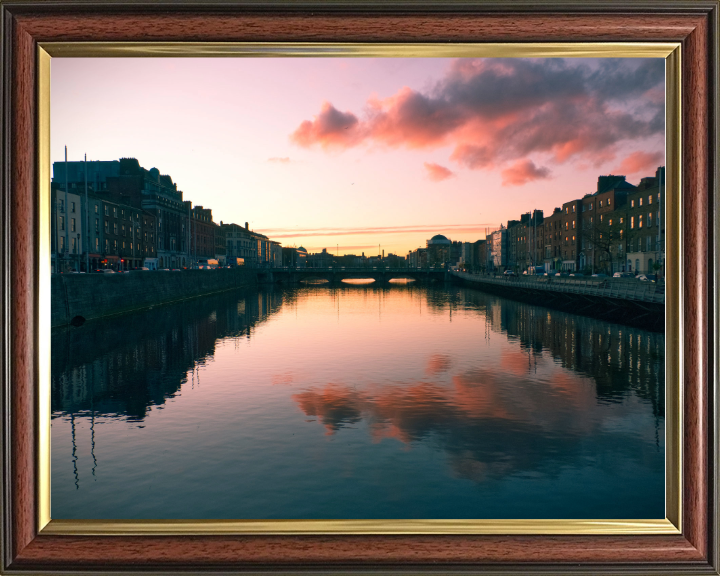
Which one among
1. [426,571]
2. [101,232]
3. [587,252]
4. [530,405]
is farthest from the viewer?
[587,252]

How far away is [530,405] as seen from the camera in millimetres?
20266

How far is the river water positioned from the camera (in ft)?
37.4

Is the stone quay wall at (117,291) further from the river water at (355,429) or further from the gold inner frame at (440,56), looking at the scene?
the gold inner frame at (440,56)

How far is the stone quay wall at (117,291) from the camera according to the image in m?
39.0

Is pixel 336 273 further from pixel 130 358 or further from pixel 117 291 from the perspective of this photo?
pixel 130 358

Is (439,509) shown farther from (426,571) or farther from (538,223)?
(538,223)

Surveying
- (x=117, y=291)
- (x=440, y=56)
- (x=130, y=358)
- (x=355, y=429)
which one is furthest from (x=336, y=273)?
(x=440, y=56)

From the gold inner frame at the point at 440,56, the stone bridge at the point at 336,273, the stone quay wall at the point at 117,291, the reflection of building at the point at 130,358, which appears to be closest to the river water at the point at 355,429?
the reflection of building at the point at 130,358

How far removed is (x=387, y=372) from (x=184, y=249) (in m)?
106

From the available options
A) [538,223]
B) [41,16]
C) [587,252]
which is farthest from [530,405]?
[538,223]

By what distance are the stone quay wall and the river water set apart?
304 cm

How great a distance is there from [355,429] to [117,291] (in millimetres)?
41149

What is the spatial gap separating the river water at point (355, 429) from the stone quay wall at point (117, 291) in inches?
120

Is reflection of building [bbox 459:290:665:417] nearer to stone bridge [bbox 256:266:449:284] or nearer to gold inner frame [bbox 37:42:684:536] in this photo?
gold inner frame [bbox 37:42:684:536]
